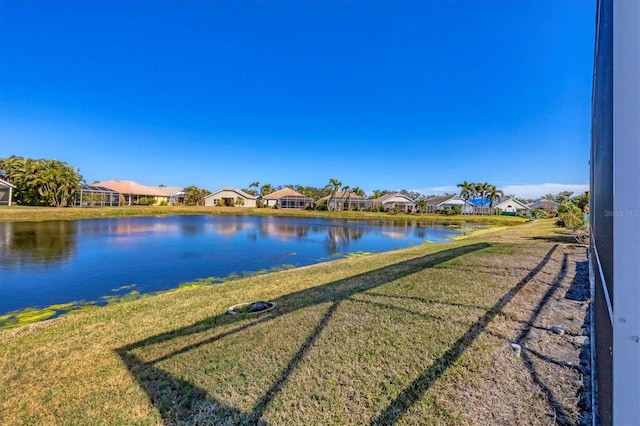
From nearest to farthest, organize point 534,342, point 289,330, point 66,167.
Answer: point 534,342 < point 289,330 < point 66,167

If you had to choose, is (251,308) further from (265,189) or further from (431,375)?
(265,189)

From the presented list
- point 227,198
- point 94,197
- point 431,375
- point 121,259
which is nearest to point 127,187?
point 94,197

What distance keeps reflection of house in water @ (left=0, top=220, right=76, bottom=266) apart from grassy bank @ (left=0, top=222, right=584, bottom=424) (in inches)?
309

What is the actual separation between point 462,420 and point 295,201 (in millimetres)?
51353

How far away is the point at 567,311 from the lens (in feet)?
13.5

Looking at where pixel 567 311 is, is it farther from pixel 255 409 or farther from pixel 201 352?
pixel 201 352

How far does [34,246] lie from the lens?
41.3 ft

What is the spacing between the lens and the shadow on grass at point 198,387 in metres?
2.31

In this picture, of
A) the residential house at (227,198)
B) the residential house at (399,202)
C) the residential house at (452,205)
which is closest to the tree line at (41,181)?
the residential house at (227,198)

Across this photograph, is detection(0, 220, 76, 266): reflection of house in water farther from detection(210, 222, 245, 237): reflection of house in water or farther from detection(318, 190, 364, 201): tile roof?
detection(318, 190, 364, 201): tile roof

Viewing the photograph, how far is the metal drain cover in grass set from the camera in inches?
183

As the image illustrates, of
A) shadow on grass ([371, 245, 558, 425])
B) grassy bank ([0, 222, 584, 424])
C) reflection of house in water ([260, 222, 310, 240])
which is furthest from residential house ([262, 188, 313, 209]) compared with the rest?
shadow on grass ([371, 245, 558, 425])
